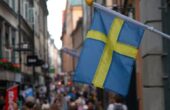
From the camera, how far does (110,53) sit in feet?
34.7

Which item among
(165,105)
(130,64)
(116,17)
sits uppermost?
(116,17)

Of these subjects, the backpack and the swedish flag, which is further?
the backpack

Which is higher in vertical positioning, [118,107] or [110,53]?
[110,53]

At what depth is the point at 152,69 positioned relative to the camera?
12047mm

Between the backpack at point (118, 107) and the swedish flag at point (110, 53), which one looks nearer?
the swedish flag at point (110, 53)

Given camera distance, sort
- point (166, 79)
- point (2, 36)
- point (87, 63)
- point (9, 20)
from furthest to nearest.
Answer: point (9, 20) → point (2, 36) → point (166, 79) → point (87, 63)

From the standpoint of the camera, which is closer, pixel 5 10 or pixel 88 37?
pixel 88 37

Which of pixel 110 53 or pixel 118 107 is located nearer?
pixel 110 53

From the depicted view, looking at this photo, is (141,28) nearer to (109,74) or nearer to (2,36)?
(109,74)

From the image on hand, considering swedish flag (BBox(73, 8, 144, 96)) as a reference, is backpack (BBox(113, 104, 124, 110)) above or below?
below

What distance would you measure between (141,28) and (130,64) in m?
0.71

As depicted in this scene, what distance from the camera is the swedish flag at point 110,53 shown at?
34.2 ft

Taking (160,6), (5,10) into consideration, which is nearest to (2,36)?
(5,10)

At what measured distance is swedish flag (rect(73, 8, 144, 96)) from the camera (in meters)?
10.4
